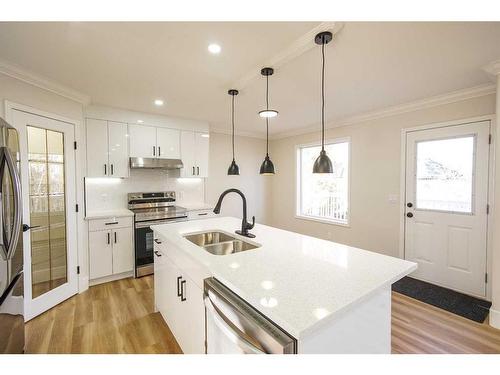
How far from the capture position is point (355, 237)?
13.0 ft

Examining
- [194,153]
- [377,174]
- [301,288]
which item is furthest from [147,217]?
[377,174]

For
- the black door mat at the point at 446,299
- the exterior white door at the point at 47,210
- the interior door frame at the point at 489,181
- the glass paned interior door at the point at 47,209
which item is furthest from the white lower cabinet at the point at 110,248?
the interior door frame at the point at 489,181

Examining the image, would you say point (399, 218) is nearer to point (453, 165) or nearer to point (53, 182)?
point (453, 165)

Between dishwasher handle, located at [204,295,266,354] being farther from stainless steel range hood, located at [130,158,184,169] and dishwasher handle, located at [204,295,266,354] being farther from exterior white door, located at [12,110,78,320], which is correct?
stainless steel range hood, located at [130,158,184,169]

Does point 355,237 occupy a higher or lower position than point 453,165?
lower

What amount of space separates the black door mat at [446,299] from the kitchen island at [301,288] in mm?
1859

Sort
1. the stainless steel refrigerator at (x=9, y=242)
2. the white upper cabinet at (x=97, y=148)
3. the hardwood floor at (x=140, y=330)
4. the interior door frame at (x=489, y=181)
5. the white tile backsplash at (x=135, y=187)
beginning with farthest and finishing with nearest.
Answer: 1. the white tile backsplash at (x=135, y=187)
2. the white upper cabinet at (x=97, y=148)
3. the interior door frame at (x=489, y=181)
4. the hardwood floor at (x=140, y=330)
5. the stainless steel refrigerator at (x=9, y=242)

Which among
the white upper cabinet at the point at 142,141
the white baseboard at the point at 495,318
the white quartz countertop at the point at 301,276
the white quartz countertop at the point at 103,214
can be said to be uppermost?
the white upper cabinet at the point at 142,141

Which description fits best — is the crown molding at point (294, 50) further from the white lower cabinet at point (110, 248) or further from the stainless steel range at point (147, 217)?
the white lower cabinet at point (110, 248)

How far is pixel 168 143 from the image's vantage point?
3.90 m

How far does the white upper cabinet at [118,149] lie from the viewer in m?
3.41

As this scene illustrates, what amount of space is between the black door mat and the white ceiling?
94.3 inches
